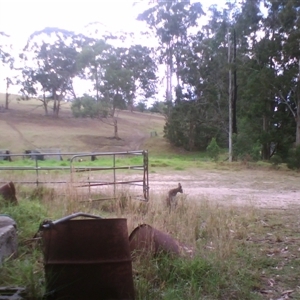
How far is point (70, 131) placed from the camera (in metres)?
47.1

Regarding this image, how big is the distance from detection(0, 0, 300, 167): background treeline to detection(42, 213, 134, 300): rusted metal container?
21.5m

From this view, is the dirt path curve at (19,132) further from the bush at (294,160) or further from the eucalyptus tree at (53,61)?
the bush at (294,160)

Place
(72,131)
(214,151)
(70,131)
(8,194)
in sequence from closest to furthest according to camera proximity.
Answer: (8,194), (214,151), (72,131), (70,131)

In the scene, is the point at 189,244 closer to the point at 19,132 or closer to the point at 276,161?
the point at 276,161

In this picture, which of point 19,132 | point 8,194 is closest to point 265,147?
point 19,132

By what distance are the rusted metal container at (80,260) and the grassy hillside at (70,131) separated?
34.0m

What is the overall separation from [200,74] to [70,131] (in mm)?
15535

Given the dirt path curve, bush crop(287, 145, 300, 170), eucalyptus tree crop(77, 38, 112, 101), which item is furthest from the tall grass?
eucalyptus tree crop(77, 38, 112, 101)

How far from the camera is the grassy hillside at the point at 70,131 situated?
40.3 meters

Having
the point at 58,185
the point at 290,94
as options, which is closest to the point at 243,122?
the point at 290,94

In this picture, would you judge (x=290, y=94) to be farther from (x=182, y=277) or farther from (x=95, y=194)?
(x=182, y=277)

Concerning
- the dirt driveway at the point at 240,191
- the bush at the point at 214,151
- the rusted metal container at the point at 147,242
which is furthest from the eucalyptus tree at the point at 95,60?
the rusted metal container at the point at 147,242

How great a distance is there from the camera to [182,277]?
4410 mm

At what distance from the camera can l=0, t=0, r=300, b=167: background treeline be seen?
1083 inches
